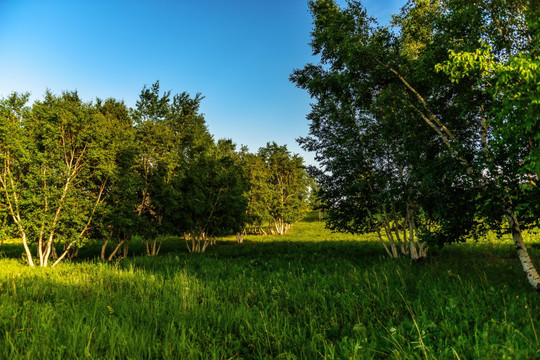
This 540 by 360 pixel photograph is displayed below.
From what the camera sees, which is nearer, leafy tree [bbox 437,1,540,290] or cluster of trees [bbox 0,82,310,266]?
leafy tree [bbox 437,1,540,290]

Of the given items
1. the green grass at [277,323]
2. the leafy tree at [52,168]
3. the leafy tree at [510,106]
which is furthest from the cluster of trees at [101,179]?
the leafy tree at [510,106]

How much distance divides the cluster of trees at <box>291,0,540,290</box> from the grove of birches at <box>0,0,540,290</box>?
6 cm

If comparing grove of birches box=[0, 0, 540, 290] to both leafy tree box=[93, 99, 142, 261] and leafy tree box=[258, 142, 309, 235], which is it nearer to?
leafy tree box=[93, 99, 142, 261]

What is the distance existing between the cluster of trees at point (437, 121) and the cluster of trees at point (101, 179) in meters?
9.41

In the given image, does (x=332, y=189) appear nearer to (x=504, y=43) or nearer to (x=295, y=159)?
(x=504, y=43)

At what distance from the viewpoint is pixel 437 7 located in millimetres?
13875

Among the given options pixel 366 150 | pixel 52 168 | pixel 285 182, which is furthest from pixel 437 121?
pixel 285 182

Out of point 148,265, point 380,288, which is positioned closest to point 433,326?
point 380,288

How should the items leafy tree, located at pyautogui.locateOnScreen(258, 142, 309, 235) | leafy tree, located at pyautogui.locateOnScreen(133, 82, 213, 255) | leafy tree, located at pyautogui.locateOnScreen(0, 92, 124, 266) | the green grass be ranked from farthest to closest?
1. leafy tree, located at pyautogui.locateOnScreen(258, 142, 309, 235)
2. leafy tree, located at pyautogui.locateOnScreen(133, 82, 213, 255)
3. leafy tree, located at pyautogui.locateOnScreen(0, 92, 124, 266)
4. the green grass

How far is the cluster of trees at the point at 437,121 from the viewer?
5613 mm

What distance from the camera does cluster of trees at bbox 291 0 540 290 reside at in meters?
5.61

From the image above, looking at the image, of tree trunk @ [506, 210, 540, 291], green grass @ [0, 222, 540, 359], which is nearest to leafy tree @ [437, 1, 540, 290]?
tree trunk @ [506, 210, 540, 291]

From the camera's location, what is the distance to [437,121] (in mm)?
7758

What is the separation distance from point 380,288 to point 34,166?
52.0 feet
